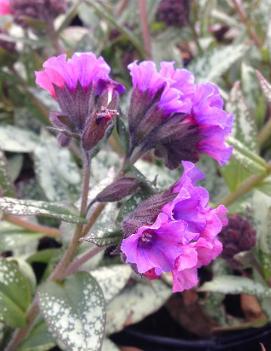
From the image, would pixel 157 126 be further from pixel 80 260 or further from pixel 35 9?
pixel 35 9

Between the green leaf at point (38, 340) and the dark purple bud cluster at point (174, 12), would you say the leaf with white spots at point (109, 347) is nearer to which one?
the green leaf at point (38, 340)

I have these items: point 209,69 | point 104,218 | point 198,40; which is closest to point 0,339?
point 104,218

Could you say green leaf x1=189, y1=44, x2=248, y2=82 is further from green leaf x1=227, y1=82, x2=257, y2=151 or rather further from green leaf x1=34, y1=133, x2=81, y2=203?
green leaf x1=34, y1=133, x2=81, y2=203

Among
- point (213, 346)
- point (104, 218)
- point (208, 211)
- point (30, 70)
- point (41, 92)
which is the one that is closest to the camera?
point (208, 211)

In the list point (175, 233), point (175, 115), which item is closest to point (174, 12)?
point (175, 115)

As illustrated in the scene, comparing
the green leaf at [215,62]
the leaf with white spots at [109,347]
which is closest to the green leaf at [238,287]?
the leaf with white spots at [109,347]

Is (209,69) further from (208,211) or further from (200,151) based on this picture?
(208,211)
